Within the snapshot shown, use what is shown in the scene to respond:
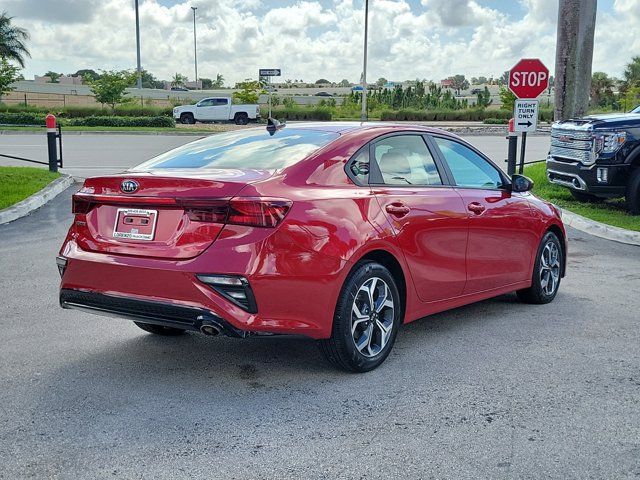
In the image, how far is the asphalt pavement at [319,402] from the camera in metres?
3.78

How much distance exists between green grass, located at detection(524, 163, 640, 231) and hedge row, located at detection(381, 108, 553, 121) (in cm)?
3625

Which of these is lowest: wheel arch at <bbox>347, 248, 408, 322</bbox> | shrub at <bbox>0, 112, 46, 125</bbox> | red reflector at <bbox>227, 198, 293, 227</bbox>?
shrub at <bbox>0, 112, 46, 125</bbox>

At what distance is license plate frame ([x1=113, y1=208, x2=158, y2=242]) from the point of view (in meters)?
4.66

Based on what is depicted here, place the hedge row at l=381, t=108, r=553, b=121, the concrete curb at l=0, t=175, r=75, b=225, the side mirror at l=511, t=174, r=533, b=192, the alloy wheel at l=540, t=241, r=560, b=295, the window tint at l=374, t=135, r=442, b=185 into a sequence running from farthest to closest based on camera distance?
the hedge row at l=381, t=108, r=553, b=121 < the concrete curb at l=0, t=175, r=75, b=225 < the alloy wheel at l=540, t=241, r=560, b=295 < the side mirror at l=511, t=174, r=533, b=192 < the window tint at l=374, t=135, r=442, b=185

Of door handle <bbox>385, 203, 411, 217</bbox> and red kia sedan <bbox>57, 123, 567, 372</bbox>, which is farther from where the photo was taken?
door handle <bbox>385, 203, 411, 217</bbox>

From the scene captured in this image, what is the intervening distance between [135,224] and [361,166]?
5.00 feet

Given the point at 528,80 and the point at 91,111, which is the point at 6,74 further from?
the point at 528,80

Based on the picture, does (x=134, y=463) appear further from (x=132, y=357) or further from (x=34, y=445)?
(x=132, y=357)

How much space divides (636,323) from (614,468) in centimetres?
307

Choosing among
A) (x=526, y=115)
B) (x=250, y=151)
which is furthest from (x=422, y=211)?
(x=526, y=115)

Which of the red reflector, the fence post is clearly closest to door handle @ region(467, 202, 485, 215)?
the red reflector

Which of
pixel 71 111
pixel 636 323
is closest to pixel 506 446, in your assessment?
pixel 636 323

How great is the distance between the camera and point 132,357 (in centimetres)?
545

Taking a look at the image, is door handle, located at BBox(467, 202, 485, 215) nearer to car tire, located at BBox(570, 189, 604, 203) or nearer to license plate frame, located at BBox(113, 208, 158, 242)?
license plate frame, located at BBox(113, 208, 158, 242)
